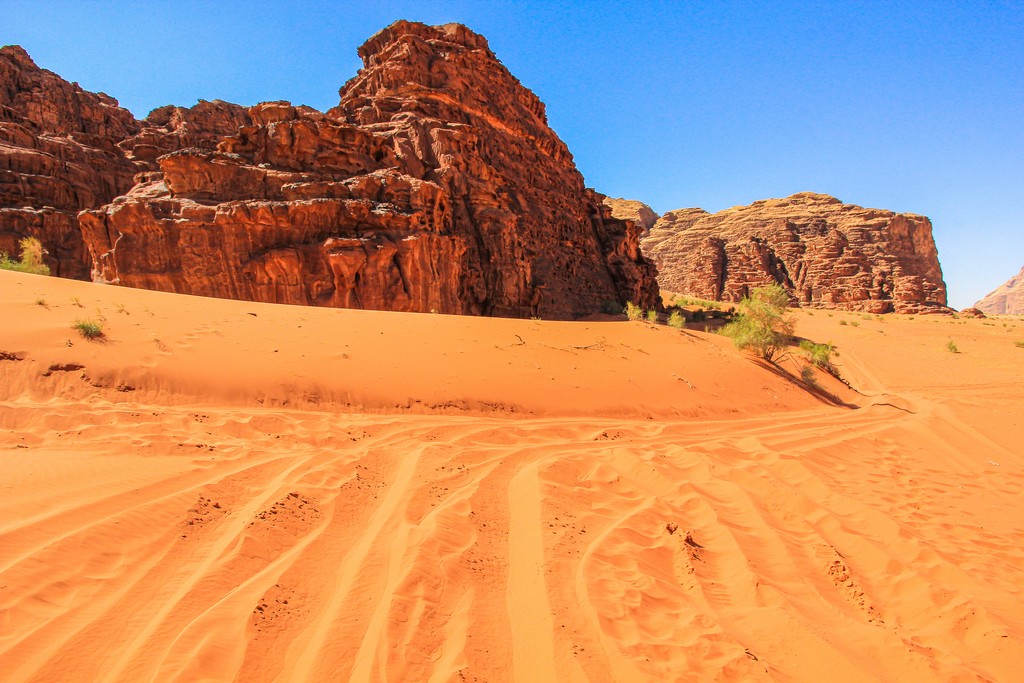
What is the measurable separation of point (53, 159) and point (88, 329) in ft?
122

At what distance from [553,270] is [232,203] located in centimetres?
1539

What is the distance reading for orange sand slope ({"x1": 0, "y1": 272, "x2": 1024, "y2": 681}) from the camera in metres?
2.02

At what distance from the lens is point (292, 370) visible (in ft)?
20.4

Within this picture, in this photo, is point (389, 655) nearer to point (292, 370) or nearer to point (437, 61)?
point (292, 370)

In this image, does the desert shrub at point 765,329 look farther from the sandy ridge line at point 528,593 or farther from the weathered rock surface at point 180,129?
the weathered rock surface at point 180,129

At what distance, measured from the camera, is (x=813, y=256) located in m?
48.0

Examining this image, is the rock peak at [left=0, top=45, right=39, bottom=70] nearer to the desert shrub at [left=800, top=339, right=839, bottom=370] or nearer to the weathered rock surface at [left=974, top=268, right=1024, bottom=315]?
the desert shrub at [left=800, top=339, right=839, bottom=370]

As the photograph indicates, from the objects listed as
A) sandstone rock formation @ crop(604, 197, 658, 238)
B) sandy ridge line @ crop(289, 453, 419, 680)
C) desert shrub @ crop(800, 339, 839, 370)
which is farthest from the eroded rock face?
sandstone rock formation @ crop(604, 197, 658, 238)

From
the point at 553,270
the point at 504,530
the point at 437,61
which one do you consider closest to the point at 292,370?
the point at 504,530

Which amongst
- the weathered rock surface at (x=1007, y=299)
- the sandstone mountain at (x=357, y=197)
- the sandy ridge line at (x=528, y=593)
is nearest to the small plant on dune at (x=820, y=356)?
the sandstone mountain at (x=357, y=197)

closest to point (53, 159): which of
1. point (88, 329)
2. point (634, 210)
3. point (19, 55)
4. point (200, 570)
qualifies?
point (19, 55)

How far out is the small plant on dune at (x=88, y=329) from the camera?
572cm

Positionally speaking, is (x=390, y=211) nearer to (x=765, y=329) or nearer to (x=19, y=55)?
(x=765, y=329)

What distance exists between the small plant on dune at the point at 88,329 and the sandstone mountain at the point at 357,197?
924 cm
